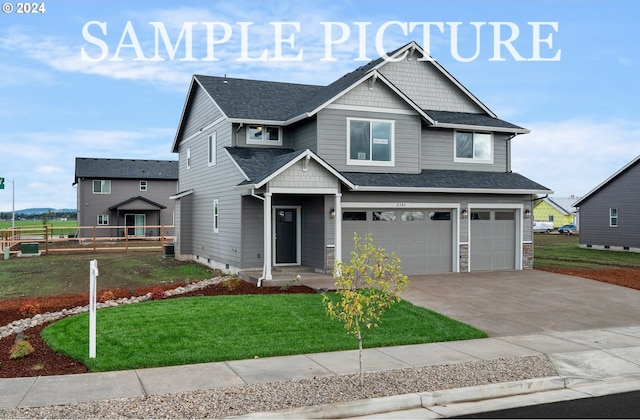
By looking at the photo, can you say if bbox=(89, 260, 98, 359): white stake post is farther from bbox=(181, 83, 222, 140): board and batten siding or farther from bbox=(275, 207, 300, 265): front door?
bbox=(181, 83, 222, 140): board and batten siding

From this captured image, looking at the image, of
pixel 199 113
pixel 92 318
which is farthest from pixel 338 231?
pixel 199 113

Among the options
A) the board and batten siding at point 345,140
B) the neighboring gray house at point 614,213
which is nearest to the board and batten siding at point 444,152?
the board and batten siding at point 345,140

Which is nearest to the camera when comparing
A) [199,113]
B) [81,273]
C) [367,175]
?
[367,175]

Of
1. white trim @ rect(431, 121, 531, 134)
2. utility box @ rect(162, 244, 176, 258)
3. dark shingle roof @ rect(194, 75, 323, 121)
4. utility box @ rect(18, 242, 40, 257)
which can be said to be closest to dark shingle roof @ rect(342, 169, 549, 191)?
white trim @ rect(431, 121, 531, 134)

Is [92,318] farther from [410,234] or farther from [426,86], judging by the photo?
[426,86]

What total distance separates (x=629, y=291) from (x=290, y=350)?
1235 cm

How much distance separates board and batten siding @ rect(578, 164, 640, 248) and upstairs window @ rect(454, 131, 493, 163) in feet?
54.5

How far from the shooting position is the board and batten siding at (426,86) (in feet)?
75.0

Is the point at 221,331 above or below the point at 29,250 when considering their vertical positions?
below

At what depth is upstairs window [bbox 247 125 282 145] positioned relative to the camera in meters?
21.1

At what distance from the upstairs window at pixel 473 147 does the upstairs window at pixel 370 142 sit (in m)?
3.59

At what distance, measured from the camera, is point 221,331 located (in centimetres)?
1097

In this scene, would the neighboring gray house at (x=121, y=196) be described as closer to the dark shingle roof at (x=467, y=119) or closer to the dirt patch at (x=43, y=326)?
the dark shingle roof at (x=467, y=119)

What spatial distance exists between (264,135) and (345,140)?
3.43m
